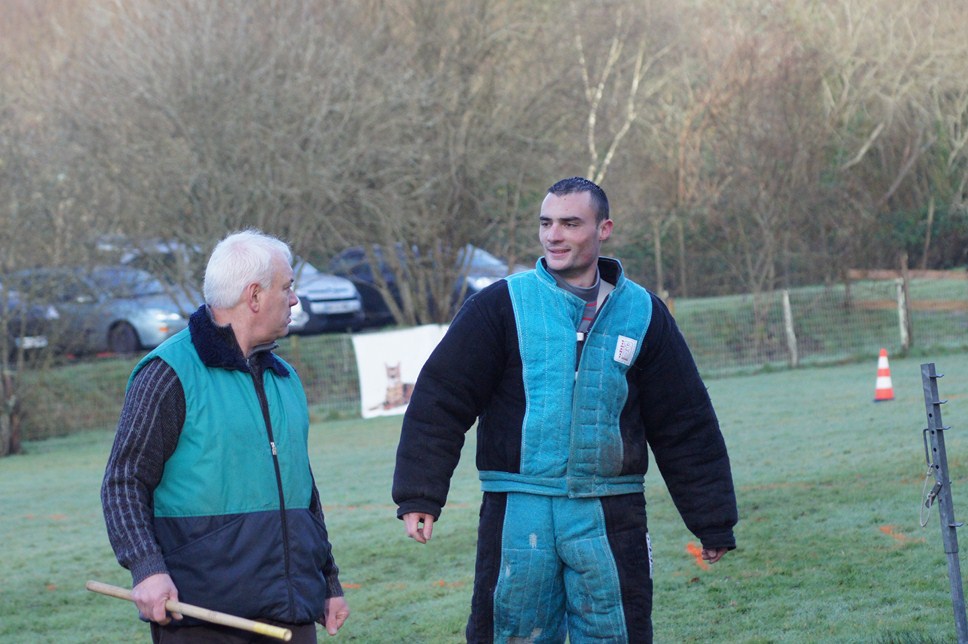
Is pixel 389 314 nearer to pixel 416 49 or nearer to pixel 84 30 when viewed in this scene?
pixel 416 49

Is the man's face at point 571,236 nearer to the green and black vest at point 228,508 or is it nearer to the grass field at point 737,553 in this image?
the green and black vest at point 228,508

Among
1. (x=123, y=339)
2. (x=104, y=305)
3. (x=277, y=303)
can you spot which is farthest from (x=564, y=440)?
(x=123, y=339)

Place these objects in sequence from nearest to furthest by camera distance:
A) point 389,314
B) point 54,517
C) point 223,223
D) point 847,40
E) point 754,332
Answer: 1. point 54,517
2. point 223,223
3. point 754,332
4. point 389,314
5. point 847,40

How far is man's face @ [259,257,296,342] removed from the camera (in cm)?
364

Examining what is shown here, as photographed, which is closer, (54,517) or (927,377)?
(927,377)

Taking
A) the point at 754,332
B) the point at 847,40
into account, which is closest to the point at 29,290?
the point at 754,332

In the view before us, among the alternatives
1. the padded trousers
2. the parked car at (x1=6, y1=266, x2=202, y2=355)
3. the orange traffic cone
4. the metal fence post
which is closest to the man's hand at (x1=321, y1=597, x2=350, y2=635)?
the padded trousers

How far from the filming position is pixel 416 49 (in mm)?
23031

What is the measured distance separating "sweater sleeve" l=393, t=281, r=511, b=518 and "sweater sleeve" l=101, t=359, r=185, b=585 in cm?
88

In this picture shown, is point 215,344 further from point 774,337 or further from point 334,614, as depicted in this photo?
point 774,337

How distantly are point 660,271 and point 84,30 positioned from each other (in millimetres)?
13301

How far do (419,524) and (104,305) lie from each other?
1739cm

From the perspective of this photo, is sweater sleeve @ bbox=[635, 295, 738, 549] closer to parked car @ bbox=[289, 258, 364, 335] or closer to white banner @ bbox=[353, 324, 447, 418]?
white banner @ bbox=[353, 324, 447, 418]

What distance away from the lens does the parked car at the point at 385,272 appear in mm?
24016
